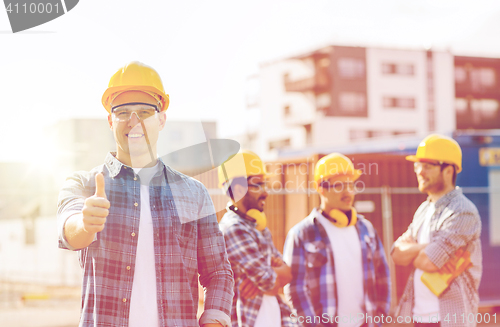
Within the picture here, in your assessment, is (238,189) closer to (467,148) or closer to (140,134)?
(140,134)

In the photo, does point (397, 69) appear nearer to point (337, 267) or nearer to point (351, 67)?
point (351, 67)

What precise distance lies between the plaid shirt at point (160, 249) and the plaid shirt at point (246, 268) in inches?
67.3

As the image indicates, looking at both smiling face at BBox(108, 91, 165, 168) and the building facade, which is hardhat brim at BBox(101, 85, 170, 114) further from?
the building facade

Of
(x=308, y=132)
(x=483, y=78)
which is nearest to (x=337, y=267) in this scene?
(x=308, y=132)

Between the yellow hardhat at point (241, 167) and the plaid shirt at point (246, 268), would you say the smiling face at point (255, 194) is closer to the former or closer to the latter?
the yellow hardhat at point (241, 167)

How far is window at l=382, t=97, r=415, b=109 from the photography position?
163 feet

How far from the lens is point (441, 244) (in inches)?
176

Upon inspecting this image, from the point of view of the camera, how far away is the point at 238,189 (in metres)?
4.52

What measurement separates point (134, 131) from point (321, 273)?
2621 millimetres

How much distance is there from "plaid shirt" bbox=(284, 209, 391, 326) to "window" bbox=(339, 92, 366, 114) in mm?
44590

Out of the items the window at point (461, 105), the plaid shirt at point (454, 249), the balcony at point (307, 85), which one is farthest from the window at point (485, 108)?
the plaid shirt at point (454, 249)

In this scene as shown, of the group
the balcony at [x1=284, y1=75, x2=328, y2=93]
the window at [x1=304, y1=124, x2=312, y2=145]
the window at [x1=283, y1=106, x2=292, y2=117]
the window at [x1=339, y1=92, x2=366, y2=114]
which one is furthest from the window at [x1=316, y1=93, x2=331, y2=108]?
the window at [x1=283, y1=106, x2=292, y2=117]

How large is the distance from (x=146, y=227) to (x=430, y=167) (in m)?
3.15

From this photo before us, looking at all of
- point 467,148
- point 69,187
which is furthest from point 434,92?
point 69,187
